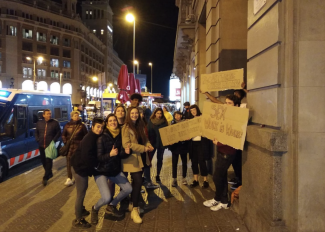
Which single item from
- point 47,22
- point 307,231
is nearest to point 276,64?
point 307,231

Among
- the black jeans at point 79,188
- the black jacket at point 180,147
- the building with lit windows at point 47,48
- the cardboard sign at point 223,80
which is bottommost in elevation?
the black jeans at point 79,188

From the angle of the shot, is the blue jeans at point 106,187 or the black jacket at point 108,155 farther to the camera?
the blue jeans at point 106,187

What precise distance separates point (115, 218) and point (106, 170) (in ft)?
3.37

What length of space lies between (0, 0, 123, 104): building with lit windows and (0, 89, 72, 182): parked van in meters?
46.6

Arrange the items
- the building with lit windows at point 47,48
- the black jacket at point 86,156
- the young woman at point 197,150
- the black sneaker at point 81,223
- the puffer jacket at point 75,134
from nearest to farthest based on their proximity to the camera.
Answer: the black jacket at point 86,156 < the black sneaker at point 81,223 < the puffer jacket at point 75,134 < the young woman at point 197,150 < the building with lit windows at point 47,48

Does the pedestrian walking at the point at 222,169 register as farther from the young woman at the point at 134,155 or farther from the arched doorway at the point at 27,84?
the arched doorway at the point at 27,84

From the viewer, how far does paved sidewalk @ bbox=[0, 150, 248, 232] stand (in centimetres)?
444

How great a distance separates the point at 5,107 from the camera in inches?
322

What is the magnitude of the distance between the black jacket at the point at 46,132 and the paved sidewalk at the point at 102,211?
3.56 ft

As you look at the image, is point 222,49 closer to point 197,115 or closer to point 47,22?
point 197,115

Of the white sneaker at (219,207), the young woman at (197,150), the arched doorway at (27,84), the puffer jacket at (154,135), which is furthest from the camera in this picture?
the arched doorway at (27,84)

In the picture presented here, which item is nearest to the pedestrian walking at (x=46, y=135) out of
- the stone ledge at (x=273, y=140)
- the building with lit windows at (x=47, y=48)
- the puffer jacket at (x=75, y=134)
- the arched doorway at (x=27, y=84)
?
the puffer jacket at (x=75, y=134)

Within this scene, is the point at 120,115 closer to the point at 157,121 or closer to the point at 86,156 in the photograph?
the point at 86,156

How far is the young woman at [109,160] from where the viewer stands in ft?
13.8
